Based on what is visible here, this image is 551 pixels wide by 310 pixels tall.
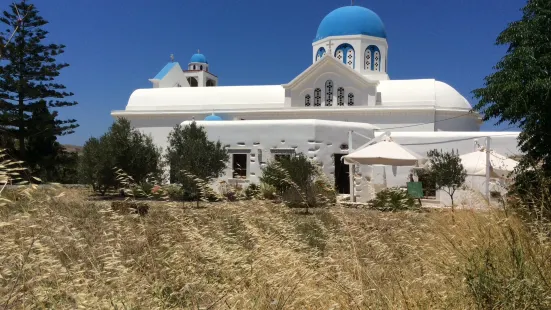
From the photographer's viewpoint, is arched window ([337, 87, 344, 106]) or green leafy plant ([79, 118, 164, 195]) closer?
green leafy plant ([79, 118, 164, 195])

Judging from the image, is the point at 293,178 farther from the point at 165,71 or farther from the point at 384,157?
the point at 165,71

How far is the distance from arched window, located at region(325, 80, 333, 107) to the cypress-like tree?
15.5 meters

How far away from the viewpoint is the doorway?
→ 17875 mm

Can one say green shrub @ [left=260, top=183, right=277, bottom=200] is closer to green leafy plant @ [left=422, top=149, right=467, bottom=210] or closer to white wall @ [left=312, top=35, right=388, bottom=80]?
green leafy plant @ [left=422, top=149, right=467, bottom=210]

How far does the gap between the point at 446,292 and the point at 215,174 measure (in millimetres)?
12648

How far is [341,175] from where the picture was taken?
1838 centimetres

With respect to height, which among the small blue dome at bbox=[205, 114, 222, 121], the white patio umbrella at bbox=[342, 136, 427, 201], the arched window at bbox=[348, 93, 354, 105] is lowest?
the white patio umbrella at bbox=[342, 136, 427, 201]

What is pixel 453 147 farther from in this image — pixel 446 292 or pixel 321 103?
pixel 446 292

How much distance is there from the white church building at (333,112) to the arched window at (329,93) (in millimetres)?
52

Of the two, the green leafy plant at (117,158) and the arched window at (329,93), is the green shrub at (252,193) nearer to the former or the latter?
the green leafy plant at (117,158)

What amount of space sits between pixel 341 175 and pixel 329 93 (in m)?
7.35

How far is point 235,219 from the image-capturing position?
16.7 ft

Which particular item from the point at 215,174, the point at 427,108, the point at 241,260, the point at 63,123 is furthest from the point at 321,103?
the point at 241,260

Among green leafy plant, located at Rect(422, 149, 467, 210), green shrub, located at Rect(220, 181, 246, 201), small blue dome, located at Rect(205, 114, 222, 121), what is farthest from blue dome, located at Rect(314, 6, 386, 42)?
green shrub, located at Rect(220, 181, 246, 201)
